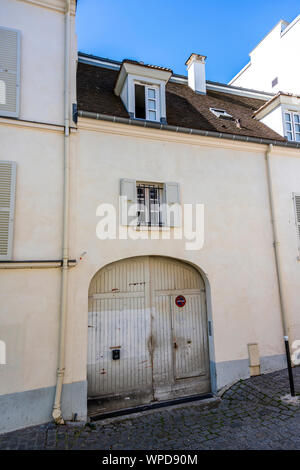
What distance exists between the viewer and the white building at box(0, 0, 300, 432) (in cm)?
481

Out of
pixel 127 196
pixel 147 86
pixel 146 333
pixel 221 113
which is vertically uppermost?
pixel 221 113

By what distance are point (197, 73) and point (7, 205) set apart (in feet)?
25.9

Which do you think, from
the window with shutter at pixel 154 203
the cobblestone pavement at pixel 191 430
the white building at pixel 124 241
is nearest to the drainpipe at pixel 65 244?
the white building at pixel 124 241

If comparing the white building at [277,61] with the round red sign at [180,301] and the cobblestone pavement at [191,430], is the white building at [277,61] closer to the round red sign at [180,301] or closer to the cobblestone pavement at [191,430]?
the round red sign at [180,301]

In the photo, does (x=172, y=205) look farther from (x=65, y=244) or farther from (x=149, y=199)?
(x=65, y=244)

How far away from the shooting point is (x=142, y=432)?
4.46 metres

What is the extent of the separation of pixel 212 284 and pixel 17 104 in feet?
17.9

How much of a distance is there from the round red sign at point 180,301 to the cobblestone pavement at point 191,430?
1.96 meters

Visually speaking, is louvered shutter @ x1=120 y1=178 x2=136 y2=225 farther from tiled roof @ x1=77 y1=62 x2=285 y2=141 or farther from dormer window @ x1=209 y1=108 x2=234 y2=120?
dormer window @ x1=209 y1=108 x2=234 y2=120

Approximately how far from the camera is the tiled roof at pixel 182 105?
6.46m

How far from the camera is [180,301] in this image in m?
6.17

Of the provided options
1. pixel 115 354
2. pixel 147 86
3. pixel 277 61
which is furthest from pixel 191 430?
pixel 277 61

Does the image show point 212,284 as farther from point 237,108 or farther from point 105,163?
point 237,108
